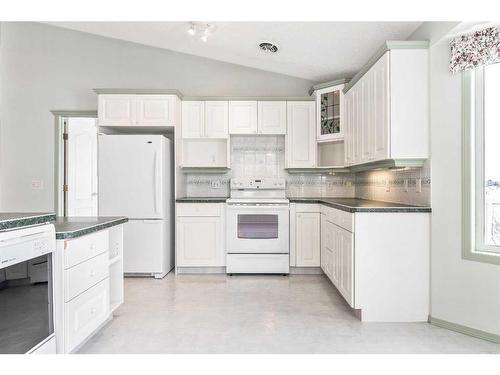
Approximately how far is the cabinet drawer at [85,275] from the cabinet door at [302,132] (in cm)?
275

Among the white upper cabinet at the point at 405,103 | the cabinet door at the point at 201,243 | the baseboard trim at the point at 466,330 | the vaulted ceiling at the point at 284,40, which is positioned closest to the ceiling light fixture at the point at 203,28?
the vaulted ceiling at the point at 284,40

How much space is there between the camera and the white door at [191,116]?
13.7ft

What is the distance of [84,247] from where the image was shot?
1.96m

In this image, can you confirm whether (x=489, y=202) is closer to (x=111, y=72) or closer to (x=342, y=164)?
(x=342, y=164)

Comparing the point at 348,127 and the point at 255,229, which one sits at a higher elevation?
the point at 348,127

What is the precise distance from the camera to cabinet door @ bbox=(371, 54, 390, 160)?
2588 mm

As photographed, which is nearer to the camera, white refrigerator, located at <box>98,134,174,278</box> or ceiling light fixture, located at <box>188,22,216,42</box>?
ceiling light fixture, located at <box>188,22,216,42</box>

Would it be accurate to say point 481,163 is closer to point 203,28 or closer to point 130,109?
point 203,28

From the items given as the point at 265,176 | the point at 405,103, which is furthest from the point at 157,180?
the point at 405,103

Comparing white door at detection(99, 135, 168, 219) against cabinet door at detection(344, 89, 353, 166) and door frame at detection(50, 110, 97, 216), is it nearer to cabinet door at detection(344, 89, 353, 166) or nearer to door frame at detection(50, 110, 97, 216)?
door frame at detection(50, 110, 97, 216)

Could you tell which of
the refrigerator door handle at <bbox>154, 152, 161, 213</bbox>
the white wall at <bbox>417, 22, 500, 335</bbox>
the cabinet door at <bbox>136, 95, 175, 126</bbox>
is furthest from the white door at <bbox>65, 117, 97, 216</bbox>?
the white wall at <bbox>417, 22, 500, 335</bbox>

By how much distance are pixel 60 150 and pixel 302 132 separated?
3434 mm

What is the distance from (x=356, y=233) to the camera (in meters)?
2.54

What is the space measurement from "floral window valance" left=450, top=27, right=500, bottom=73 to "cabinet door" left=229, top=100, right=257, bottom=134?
2.36 metres
